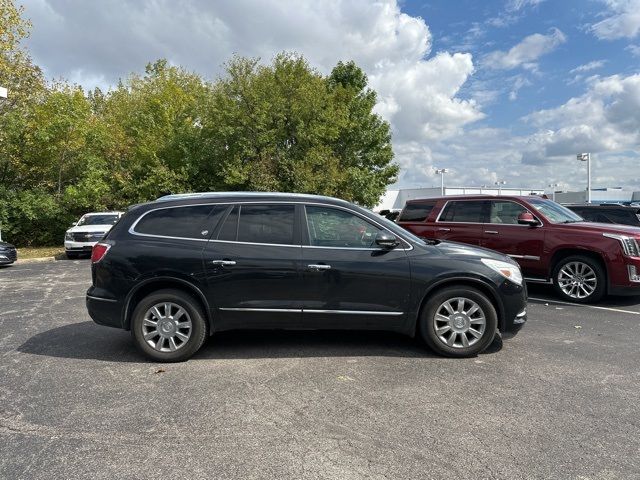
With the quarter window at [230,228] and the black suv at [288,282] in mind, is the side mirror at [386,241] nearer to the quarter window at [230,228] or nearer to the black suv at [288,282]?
the black suv at [288,282]

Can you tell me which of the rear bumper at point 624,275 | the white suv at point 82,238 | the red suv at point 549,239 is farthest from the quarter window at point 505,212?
the white suv at point 82,238

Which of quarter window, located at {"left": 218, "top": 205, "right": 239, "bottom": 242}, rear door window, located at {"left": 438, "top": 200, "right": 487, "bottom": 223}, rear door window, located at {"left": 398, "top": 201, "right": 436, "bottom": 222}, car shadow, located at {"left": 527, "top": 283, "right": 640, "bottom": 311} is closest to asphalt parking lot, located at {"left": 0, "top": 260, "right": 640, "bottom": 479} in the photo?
quarter window, located at {"left": 218, "top": 205, "right": 239, "bottom": 242}

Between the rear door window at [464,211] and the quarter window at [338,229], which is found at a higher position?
the rear door window at [464,211]

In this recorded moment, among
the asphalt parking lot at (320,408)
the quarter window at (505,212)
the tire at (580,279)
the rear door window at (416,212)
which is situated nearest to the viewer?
the asphalt parking lot at (320,408)

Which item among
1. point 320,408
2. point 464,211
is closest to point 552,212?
point 464,211

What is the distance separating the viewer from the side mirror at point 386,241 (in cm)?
487

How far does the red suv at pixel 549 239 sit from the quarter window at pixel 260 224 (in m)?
5.27

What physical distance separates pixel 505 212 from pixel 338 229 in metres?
5.14

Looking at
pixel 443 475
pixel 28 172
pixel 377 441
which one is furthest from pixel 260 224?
pixel 28 172

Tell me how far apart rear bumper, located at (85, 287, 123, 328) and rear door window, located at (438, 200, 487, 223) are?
267 inches

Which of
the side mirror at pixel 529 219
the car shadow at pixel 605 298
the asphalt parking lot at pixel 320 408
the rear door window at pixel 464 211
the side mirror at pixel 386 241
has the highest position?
the rear door window at pixel 464 211

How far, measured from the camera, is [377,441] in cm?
317

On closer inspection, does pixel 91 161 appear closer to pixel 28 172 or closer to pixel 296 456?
pixel 28 172

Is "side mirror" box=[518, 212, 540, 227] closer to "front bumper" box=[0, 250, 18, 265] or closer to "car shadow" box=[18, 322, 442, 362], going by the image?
"car shadow" box=[18, 322, 442, 362]
